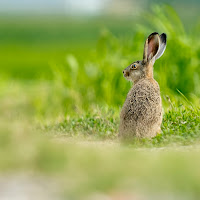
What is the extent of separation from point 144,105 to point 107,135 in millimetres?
559

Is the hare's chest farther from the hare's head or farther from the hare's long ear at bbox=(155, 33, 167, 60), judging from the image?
the hare's long ear at bbox=(155, 33, 167, 60)

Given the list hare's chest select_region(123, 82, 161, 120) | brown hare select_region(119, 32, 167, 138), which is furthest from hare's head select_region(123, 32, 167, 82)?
hare's chest select_region(123, 82, 161, 120)

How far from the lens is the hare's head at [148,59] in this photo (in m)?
4.41

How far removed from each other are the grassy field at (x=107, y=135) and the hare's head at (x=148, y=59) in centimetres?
39

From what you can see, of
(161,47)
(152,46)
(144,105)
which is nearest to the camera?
(144,105)

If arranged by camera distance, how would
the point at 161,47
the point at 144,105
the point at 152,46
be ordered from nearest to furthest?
the point at 144,105, the point at 152,46, the point at 161,47

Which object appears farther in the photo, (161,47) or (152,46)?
(161,47)

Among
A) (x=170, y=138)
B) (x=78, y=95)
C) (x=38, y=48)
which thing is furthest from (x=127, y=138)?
(x=38, y=48)

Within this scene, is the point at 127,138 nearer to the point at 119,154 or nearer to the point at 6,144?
the point at 119,154

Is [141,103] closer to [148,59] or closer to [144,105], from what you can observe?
[144,105]

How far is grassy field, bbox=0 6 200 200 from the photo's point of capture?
Result: 321 centimetres

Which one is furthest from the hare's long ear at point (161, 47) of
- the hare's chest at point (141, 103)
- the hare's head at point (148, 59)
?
the hare's chest at point (141, 103)

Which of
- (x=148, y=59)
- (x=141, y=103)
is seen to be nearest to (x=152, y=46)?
(x=148, y=59)

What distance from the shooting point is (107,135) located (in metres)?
4.60
